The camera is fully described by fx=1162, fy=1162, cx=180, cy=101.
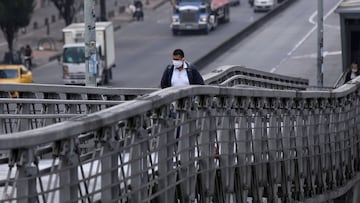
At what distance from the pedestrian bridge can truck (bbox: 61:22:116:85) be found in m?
36.0

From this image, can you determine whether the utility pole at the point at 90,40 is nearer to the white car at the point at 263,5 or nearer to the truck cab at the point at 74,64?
the truck cab at the point at 74,64

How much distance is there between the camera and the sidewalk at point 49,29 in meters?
68.2

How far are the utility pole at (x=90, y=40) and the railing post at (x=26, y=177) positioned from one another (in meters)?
15.6

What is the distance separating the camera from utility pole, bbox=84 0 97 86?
926 inches

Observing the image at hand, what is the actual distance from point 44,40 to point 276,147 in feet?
187

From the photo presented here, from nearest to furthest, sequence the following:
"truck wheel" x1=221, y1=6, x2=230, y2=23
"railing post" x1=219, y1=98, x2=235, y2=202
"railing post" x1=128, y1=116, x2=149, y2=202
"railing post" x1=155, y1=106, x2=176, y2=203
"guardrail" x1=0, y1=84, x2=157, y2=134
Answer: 1. "railing post" x1=128, y1=116, x2=149, y2=202
2. "railing post" x1=155, y1=106, x2=176, y2=203
3. "railing post" x1=219, y1=98, x2=235, y2=202
4. "guardrail" x1=0, y1=84, x2=157, y2=134
5. "truck wheel" x1=221, y1=6, x2=230, y2=23

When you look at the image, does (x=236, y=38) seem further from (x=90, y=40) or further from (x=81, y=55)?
(x=90, y=40)

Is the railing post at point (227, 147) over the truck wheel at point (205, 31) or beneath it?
over

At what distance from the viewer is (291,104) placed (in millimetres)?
14844

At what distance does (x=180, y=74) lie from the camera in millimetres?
13570

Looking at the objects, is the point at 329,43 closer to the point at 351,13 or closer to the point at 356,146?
the point at 351,13

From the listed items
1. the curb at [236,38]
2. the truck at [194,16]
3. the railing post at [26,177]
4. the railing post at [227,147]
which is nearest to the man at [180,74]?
the railing post at [227,147]

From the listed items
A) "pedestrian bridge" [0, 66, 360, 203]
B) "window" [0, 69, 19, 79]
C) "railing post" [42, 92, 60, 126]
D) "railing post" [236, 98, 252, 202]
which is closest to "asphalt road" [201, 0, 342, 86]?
"window" [0, 69, 19, 79]

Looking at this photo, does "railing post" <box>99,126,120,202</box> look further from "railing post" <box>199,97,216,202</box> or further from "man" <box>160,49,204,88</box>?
"man" <box>160,49,204,88</box>
